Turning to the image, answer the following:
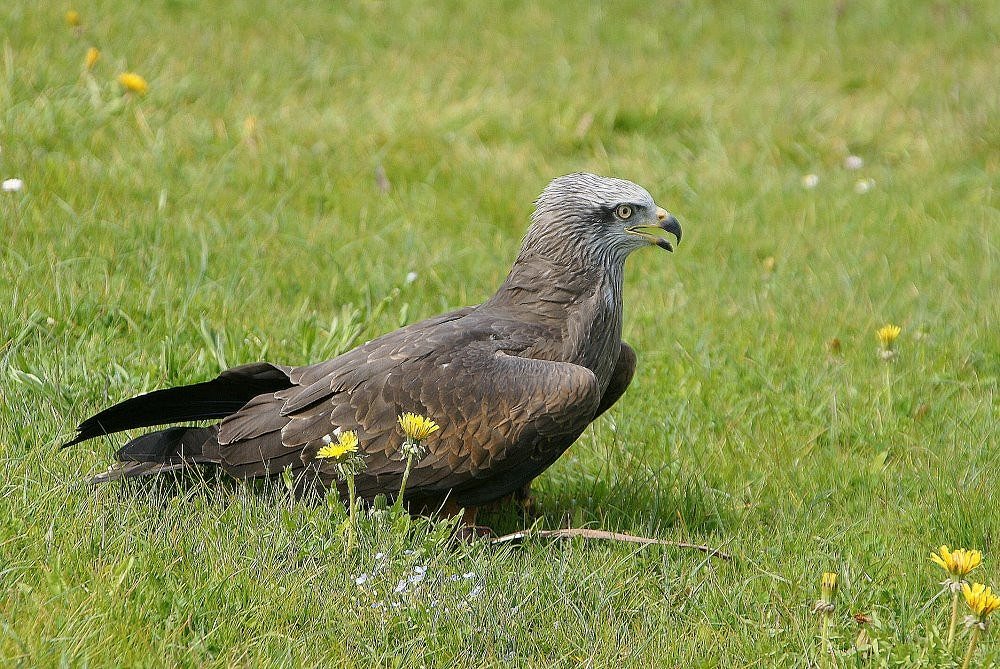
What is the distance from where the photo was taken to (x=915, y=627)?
12.9 ft

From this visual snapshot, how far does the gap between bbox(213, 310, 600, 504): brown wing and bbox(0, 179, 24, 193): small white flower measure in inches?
101

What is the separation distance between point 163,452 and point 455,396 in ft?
3.56

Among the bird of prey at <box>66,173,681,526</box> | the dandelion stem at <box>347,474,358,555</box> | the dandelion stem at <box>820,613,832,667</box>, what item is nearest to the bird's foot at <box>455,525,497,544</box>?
the bird of prey at <box>66,173,681,526</box>

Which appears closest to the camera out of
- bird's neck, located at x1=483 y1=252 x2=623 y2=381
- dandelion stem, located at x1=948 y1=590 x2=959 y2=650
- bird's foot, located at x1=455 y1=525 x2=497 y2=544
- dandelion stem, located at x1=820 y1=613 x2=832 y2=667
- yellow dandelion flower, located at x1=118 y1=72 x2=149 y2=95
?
dandelion stem, located at x1=948 y1=590 x2=959 y2=650

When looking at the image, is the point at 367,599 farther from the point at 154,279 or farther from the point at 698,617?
the point at 154,279

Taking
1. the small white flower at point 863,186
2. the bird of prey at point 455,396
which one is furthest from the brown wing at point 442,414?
the small white flower at point 863,186

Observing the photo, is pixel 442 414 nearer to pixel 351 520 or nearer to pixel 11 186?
pixel 351 520

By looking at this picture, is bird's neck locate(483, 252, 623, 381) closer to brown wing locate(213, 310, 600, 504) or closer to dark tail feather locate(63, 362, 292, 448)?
brown wing locate(213, 310, 600, 504)

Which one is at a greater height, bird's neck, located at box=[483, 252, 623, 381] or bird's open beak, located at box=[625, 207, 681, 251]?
bird's open beak, located at box=[625, 207, 681, 251]

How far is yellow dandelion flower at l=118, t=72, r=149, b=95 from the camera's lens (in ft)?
24.6

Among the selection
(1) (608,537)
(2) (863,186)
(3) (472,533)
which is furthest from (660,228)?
(2) (863,186)

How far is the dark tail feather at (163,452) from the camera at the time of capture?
431 cm

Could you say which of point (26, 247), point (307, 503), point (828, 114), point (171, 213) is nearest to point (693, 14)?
point (828, 114)

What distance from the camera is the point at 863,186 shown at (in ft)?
26.6
